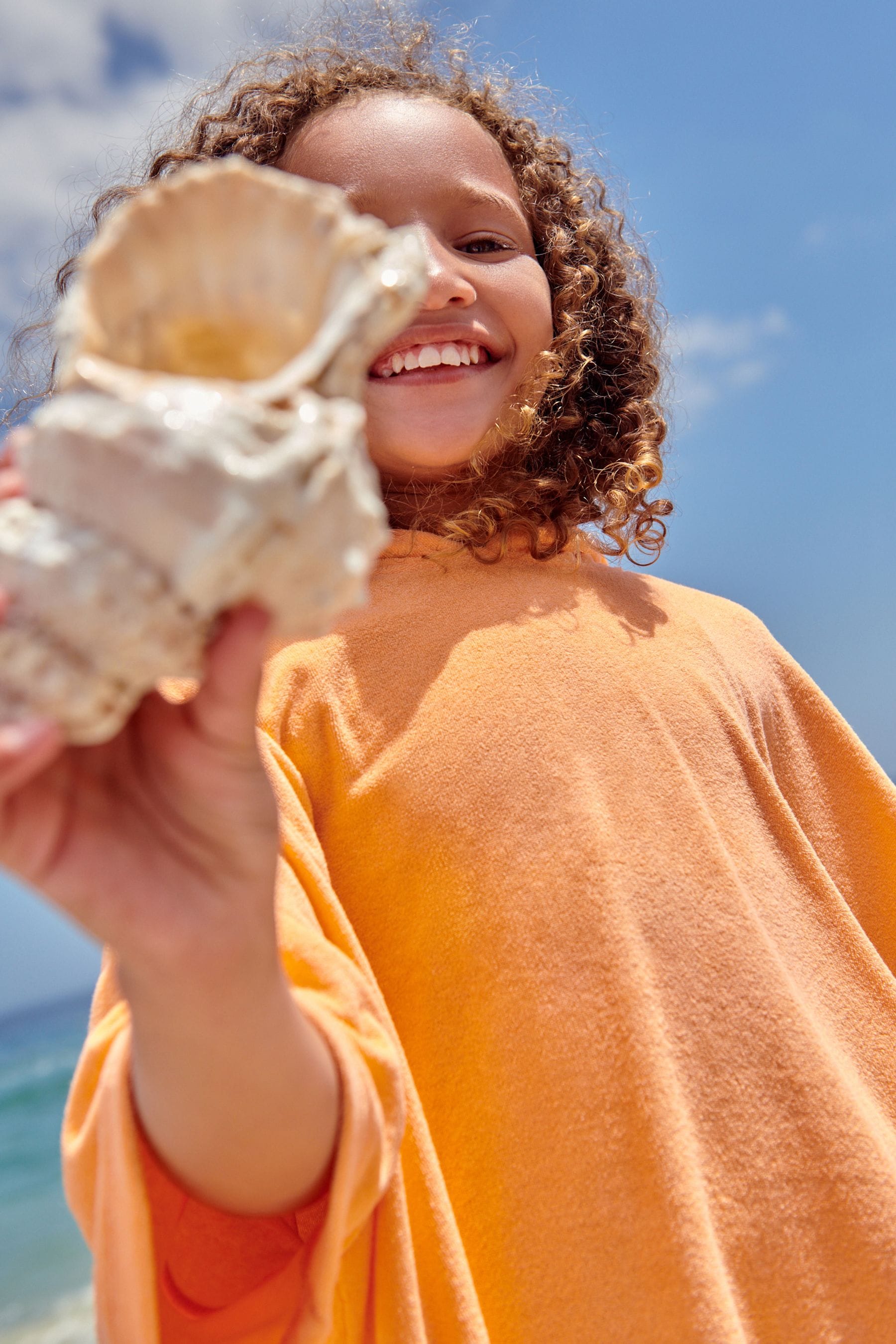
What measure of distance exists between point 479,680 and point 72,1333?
8.53 m

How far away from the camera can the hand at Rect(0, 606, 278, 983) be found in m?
0.80

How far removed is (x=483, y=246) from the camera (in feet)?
6.20

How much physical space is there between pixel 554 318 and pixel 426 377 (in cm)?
53

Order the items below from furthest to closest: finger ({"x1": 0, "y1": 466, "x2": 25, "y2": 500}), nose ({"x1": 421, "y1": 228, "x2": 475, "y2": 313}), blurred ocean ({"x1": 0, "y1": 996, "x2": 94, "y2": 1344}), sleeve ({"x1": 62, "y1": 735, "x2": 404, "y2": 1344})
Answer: blurred ocean ({"x1": 0, "y1": 996, "x2": 94, "y2": 1344}) < nose ({"x1": 421, "y1": 228, "x2": 475, "y2": 313}) < sleeve ({"x1": 62, "y1": 735, "x2": 404, "y2": 1344}) < finger ({"x1": 0, "y1": 466, "x2": 25, "y2": 500})

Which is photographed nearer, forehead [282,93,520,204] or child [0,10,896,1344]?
child [0,10,896,1344]

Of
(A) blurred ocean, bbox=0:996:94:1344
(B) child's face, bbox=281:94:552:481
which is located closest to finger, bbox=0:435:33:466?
(B) child's face, bbox=281:94:552:481

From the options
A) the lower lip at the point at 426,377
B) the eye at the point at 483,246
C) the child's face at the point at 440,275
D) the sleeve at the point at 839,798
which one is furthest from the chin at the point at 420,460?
the sleeve at the point at 839,798

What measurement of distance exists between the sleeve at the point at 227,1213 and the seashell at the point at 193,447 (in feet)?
1.59

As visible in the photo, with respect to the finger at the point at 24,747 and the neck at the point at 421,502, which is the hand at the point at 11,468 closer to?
the finger at the point at 24,747

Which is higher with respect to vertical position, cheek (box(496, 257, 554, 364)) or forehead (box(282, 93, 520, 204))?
forehead (box(282, 93, 520, 204))

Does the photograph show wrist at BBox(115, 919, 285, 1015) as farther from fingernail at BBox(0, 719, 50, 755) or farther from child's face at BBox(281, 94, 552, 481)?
child's face at BBox(281, 94, 552, 481)

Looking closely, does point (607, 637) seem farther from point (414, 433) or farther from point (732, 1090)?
point (732, 1090)

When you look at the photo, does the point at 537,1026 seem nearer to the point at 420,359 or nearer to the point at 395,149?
the point at 420,359

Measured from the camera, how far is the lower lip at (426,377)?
5.71 feet
